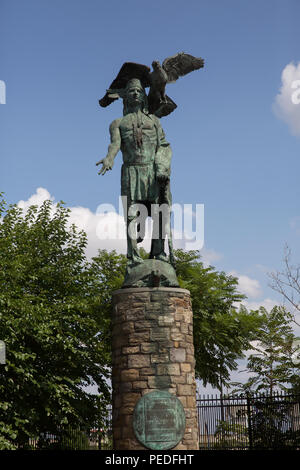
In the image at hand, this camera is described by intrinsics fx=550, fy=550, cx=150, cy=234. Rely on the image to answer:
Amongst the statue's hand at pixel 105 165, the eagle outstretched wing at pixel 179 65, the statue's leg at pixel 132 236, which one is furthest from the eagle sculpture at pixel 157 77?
the statue's leg at pixel 132 236

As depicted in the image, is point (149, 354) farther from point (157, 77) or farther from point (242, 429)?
point (242, 429)

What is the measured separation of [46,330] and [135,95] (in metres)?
6.27

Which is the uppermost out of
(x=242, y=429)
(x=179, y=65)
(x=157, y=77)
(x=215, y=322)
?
(x=179, y=65)

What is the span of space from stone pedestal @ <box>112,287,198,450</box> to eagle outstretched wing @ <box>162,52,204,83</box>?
4.86 meters

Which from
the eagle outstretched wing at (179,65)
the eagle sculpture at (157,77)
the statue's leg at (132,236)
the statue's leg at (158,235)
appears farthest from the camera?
the eagle outstretched wing at (179,65)

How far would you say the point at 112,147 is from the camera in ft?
34.1

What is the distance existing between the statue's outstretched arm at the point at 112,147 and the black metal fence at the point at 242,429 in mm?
8945

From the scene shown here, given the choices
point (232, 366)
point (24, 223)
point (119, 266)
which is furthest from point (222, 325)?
point (24, 223)

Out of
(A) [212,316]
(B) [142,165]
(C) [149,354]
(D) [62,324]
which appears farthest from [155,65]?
(A) [212,316]

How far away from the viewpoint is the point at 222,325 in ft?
63.3

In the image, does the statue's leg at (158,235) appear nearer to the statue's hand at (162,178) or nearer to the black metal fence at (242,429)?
the statue's hand at (162,178)

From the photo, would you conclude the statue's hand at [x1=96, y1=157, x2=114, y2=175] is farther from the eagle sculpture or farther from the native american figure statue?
the eagle sculpture

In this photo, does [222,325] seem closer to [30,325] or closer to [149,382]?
[30,325]

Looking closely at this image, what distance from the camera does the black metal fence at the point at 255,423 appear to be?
16.2m
